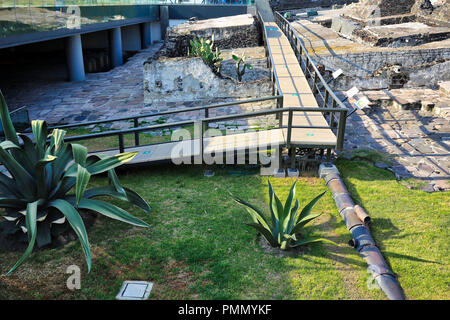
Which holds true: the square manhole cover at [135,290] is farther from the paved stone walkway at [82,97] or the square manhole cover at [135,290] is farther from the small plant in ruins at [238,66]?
the small plant in ruins at [238,66]

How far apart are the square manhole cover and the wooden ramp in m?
3.37

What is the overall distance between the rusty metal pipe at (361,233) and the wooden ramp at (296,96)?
20.5 inches

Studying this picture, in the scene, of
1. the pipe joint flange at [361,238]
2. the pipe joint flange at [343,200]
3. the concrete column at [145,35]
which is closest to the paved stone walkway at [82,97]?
the pipe joint flange at [343,200]

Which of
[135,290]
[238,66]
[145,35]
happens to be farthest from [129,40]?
[135,290]

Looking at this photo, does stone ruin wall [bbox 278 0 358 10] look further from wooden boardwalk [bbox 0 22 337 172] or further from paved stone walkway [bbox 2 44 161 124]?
wooden boardwalk [bbox 0 22 337 172]

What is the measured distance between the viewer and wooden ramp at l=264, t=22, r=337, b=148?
6.45 m

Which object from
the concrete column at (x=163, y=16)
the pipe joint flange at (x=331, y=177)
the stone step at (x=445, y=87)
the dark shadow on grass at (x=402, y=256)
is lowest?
the dark shadow on grass at (x=402, y=256)

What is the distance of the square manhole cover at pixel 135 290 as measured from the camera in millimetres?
3830

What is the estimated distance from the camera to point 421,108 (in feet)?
31.8

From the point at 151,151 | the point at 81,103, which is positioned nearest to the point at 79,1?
the point at 81,103

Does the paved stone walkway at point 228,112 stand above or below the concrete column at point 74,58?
below

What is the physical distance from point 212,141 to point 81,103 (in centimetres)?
665

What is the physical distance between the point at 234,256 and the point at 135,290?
1129 mm
